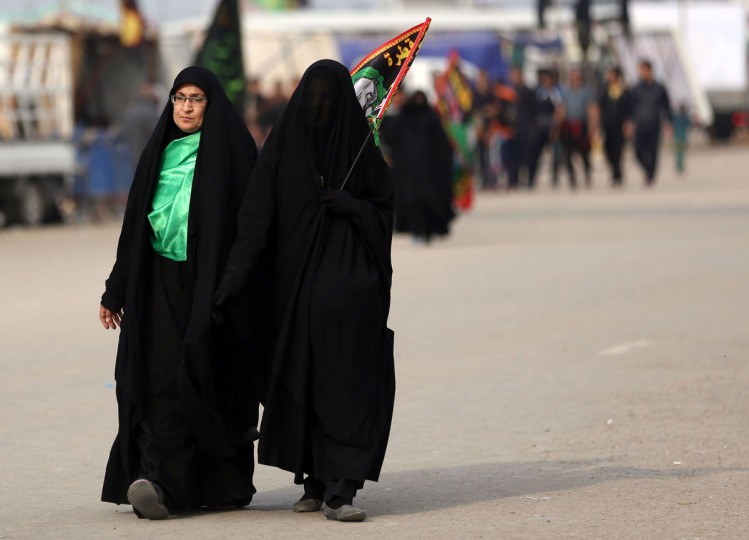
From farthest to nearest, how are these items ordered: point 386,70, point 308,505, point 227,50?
point 227,50 → point 386,70 → point 308,505

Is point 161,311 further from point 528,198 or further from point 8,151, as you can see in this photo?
point 528,198

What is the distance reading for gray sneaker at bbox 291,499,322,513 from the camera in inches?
A: 253

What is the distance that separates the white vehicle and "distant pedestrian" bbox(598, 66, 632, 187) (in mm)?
9157

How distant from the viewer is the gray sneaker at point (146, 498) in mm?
6266

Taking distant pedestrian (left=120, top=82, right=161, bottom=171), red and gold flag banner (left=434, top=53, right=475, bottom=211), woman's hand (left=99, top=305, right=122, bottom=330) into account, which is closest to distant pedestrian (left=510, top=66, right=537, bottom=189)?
red and gold flag banner (left=434, top=53, right=475, bottom=211)

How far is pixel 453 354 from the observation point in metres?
11.2

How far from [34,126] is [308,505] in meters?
18.9

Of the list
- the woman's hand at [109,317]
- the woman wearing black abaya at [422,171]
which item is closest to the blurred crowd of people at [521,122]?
the woman wearing black abaya at [422,171]

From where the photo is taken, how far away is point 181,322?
21.2 feet

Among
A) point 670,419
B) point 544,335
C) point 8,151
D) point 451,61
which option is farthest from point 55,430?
point 451,61

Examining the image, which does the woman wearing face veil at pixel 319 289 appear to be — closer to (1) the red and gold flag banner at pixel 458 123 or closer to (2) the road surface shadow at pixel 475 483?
(2) the road surface shadow at pixel 475 483

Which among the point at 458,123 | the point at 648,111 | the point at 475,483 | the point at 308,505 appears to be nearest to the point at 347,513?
the point at 308,505

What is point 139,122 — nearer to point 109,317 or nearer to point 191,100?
point 109,317

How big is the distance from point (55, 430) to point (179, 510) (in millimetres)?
2188
